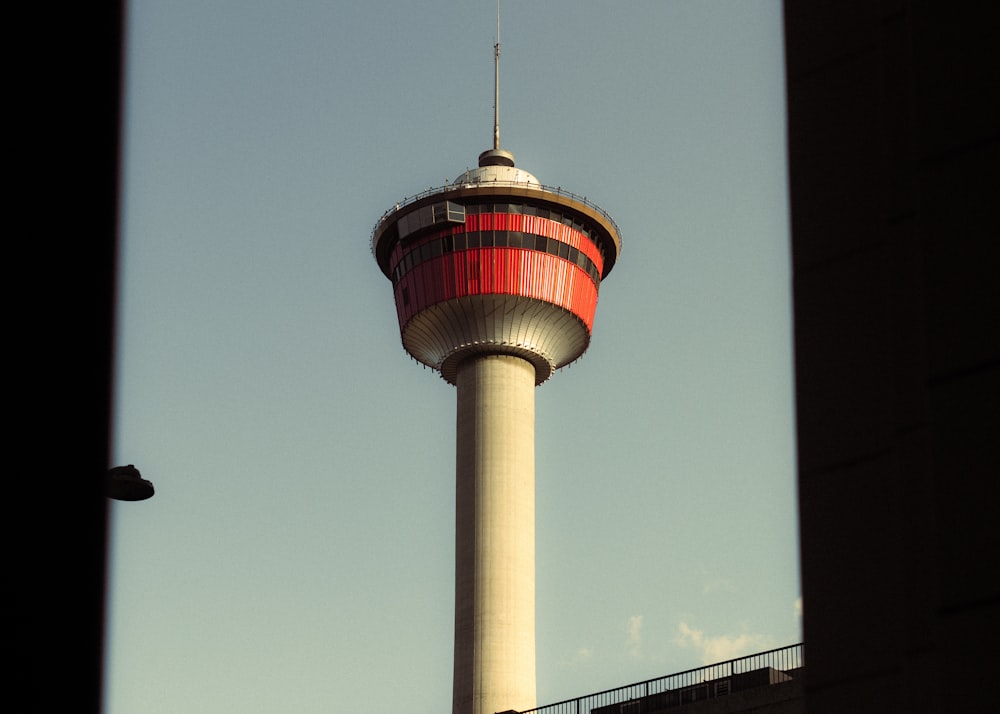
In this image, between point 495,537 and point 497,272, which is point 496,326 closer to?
point 497,272

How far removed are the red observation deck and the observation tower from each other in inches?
3.4

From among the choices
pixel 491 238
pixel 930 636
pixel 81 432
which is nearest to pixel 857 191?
pixel 930 636

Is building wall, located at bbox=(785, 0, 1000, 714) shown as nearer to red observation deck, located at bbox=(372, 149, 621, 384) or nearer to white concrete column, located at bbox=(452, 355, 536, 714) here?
white concrete column, located at bbox=(452, 355, 536, 714)

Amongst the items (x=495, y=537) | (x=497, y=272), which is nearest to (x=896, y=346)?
(x=495, y=537)

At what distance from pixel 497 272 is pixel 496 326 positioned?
130 inches

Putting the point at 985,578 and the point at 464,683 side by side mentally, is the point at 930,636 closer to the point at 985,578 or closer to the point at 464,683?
the point at 985,578

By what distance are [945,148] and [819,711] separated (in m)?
3.89

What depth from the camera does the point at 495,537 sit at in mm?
83000

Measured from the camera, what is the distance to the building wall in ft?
27.5

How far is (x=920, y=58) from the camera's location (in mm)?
9000

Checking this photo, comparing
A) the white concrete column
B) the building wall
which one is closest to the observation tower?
the white concrete column

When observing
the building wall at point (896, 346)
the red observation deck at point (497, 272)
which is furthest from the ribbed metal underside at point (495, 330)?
the building wall at point (896, 346)

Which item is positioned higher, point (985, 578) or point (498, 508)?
point (498, 508)

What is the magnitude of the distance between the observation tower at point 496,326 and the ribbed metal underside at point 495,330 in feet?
0.28
